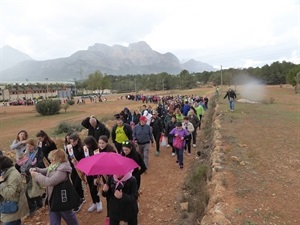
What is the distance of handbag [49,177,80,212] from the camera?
4.00 metres

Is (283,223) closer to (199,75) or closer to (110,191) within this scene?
(110,191)

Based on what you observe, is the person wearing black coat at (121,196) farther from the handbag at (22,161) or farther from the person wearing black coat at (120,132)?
the person wearing black coat at (120,132)

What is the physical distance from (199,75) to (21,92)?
68023 mm

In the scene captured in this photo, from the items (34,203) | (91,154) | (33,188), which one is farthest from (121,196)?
(34,203)

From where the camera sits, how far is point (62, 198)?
4.02 metres

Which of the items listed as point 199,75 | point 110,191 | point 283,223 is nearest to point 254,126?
point 283,223

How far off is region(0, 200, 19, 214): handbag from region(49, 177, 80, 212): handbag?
531 millimetres

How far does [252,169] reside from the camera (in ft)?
23.9

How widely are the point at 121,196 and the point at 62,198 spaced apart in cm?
95

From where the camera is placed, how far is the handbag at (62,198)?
4.00m

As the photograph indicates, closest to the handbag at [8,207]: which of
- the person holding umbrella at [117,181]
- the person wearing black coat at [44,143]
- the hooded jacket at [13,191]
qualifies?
the hooded jacket at [13,191]

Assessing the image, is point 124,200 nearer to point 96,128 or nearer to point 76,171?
point 76,171

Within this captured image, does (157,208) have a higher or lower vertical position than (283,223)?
lower

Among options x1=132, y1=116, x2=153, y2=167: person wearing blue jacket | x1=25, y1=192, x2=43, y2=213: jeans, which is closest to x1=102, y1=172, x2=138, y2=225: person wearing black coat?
x1=25, y1=192, x2=43, y2=213: jeans
